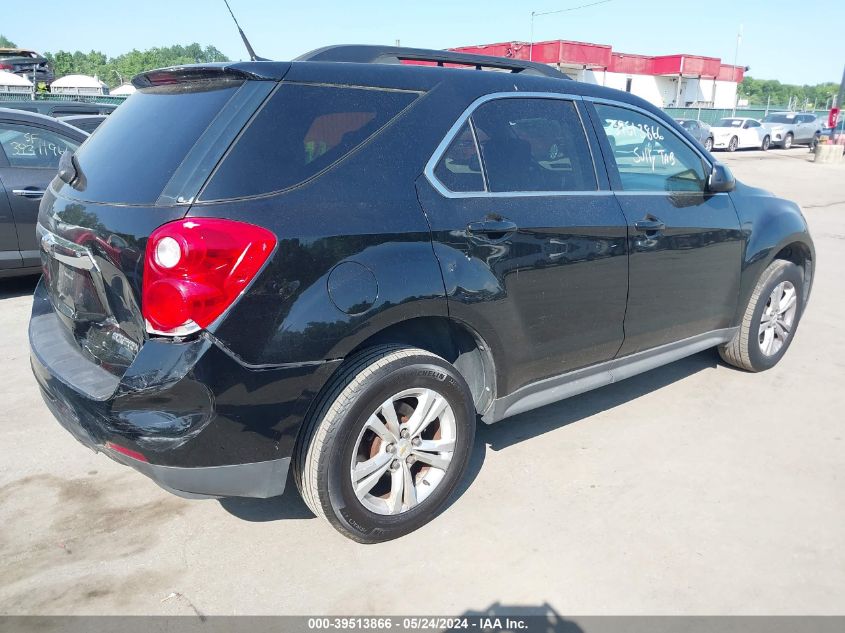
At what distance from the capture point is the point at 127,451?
2488 mm

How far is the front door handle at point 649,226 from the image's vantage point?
3.64 m

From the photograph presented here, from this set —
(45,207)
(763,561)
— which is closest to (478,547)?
(763,561)

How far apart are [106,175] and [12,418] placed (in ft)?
6.68

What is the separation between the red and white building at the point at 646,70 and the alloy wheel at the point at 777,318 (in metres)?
41.1

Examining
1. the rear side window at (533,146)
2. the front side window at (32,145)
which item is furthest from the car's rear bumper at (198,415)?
the front side window at (32,145)

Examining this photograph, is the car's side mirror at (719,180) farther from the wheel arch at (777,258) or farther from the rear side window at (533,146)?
the rear side window at (533,146)

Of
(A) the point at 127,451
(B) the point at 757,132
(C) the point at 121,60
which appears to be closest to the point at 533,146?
(A) the point at 127,451

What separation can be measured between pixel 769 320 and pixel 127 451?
415cm

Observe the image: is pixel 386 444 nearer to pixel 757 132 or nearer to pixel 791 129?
pixel 757 132

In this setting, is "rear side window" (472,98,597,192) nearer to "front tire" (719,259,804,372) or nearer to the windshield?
"front tire" (719,259,804,372)

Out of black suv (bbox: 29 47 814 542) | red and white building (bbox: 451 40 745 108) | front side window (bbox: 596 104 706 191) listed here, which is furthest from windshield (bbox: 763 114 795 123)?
black suv (bbox: 29 47 814 542)

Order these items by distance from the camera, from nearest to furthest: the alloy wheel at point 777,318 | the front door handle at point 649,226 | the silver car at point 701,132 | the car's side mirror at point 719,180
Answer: the front door handle at point 649,226, the car's side mirror at point 719,180, the alloy wheel at point 777,318, the silver car at point 701,132

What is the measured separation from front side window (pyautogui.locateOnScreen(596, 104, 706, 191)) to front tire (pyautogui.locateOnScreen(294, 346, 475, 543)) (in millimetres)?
1600

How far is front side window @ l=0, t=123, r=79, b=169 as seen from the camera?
6285mm
